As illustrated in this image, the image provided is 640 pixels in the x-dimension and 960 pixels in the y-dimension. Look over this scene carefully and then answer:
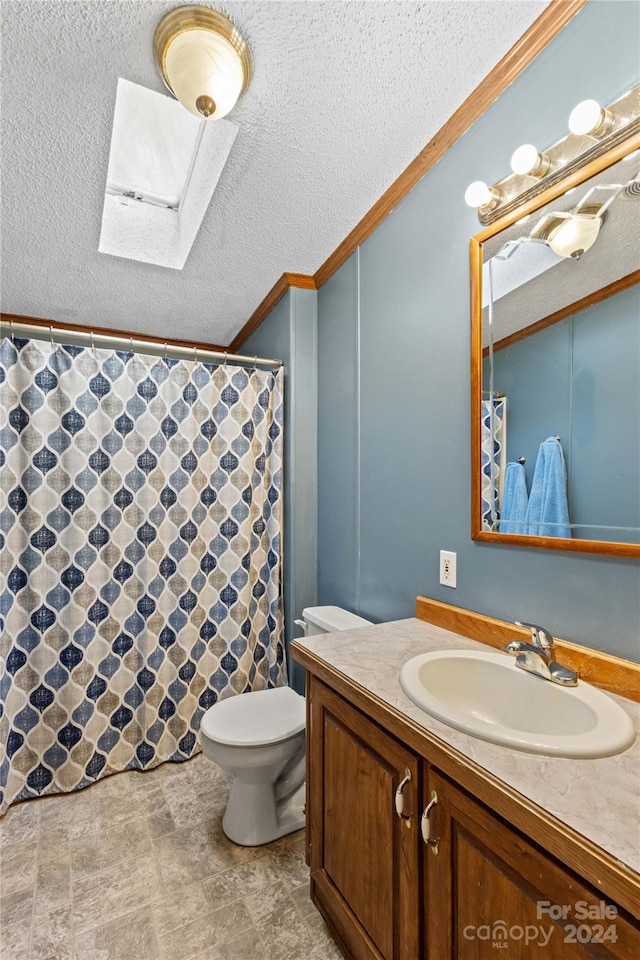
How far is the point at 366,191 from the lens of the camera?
168 cm

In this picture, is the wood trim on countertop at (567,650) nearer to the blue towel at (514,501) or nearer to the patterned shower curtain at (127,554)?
the blue towel at (514,501)

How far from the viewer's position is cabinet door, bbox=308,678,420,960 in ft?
2.87

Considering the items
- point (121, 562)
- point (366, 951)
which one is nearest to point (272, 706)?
point (366, 951)

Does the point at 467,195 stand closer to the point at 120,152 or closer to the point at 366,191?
the point at 366,191

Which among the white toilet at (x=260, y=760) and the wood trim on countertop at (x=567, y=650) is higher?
the wood trim on countertop at (x=567, y=650)

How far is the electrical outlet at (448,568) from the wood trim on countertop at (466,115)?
1294 millimetres

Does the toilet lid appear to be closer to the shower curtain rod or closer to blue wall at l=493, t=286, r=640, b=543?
blue wall at l=493, t=286, r=640, b=543

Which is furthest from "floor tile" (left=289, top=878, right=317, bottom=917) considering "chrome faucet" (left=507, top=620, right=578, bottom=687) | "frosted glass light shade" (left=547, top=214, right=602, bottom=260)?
"frosted glass light shade" (left=547, top=214, right=602, bottom=260)

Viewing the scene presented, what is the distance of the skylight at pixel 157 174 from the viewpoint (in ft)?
4.40

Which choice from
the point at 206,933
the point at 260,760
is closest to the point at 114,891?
the point at 206,933

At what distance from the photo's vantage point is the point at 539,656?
0.97m

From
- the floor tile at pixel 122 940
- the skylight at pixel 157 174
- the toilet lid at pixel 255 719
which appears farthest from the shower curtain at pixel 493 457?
the floor tile at pixel 122 940

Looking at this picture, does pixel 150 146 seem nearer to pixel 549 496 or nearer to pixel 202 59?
pixel 202 59

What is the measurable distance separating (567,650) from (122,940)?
150 centimetres
